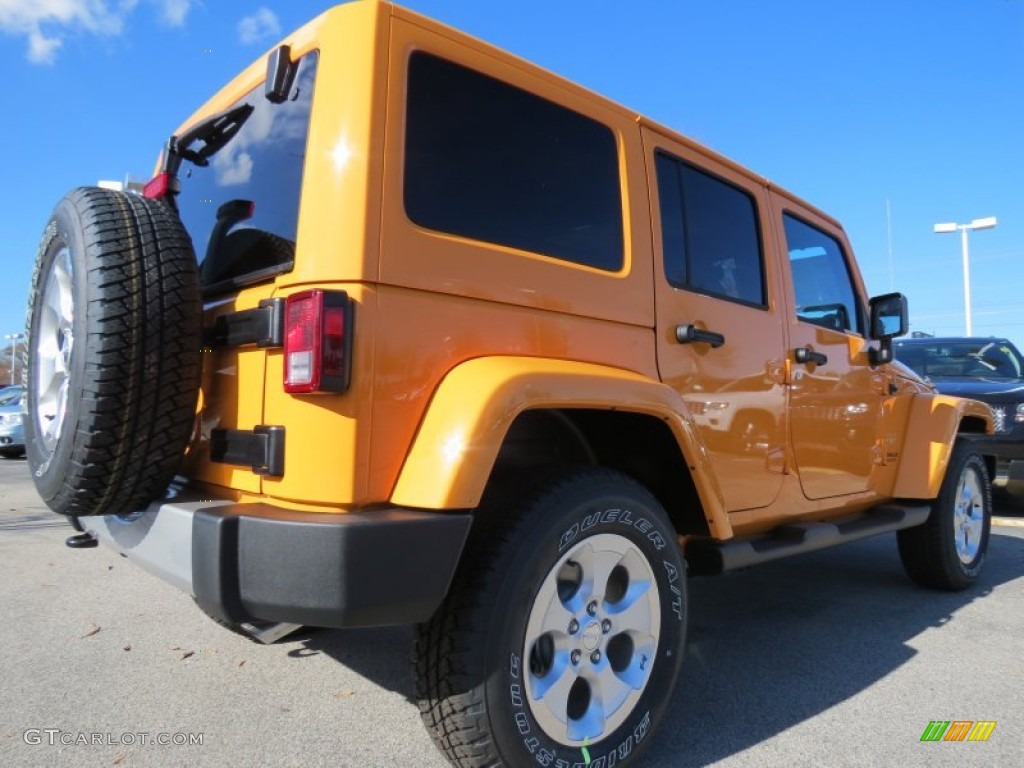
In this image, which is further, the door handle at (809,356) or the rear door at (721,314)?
the door handle at (809,356)

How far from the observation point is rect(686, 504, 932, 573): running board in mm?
2830

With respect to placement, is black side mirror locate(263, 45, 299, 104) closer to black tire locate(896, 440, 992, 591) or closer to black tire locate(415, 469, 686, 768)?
black tire locate(415, 469, 686, 768)

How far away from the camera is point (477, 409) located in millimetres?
1877

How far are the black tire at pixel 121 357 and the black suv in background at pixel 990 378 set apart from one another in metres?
6.49

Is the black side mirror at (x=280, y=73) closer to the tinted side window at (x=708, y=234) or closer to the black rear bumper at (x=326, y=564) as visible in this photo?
the black rear bumper at (x=326, y=564)

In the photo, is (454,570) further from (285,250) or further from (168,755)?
(168,755)

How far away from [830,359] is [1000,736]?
5.66 ft

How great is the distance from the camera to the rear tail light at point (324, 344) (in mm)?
1806

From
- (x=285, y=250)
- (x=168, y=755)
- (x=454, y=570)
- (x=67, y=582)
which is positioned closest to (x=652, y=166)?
(x=285, y=250)

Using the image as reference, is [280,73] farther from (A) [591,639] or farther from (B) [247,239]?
(A) [591,639]

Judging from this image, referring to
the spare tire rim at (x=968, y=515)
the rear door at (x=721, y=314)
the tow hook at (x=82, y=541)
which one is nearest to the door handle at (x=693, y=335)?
the rear door at (x=721, y=314)

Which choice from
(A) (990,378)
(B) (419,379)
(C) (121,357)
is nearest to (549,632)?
(B) (419,379)

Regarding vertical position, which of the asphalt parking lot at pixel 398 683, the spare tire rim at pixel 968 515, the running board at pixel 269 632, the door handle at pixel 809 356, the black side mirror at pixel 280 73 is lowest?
the asphalt parking lot at pixel 398 683

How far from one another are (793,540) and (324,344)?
227 centimetres
